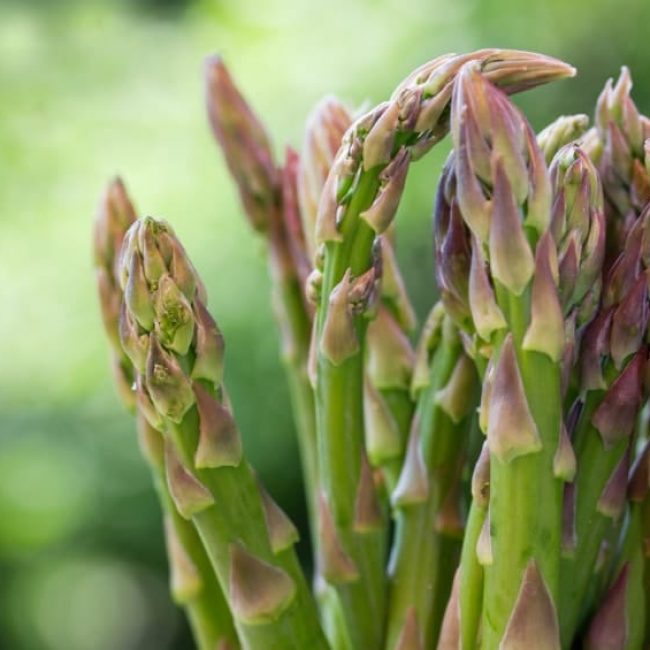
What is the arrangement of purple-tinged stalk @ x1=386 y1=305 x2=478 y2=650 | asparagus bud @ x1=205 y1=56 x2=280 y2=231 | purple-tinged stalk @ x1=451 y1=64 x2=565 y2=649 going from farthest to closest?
1. asparagus bud @ x1=205 y1=56 x2=280 y2=231
2. purple-tinged stalk @ x1=386 y1=305 x2=478 y2=650
3. purple-tinged stalk @ x1=451 y1=64 x2=565 y2=649

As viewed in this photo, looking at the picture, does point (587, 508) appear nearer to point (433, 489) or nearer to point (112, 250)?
point (433, 489)

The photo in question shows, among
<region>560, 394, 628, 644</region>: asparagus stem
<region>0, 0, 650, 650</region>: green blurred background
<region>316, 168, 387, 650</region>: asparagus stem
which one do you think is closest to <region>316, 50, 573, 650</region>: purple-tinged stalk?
<region>316, 168, 387, 650</region>: asparagus stem

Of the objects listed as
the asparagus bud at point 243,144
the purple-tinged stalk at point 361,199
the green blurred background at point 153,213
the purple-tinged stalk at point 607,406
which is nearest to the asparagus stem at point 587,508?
the purple-tinged stalk at point 607,406

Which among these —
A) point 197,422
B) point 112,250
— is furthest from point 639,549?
point 112,250

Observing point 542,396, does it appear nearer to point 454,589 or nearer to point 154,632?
point 454,589

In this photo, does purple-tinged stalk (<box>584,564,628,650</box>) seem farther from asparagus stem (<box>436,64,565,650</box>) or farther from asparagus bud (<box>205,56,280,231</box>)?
asparagus bud (<box>205,56,280,231</box>)

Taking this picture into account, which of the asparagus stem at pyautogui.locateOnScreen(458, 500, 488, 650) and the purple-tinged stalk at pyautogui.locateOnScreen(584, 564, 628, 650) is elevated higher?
the asparagus stem at pyautogui.locateOnScreen(458, 500, 488, 650)

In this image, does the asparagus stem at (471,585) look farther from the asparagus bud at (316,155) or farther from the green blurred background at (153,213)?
the green blurred background at (153,213)

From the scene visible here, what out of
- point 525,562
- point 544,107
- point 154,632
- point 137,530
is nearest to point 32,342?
point 137,530
